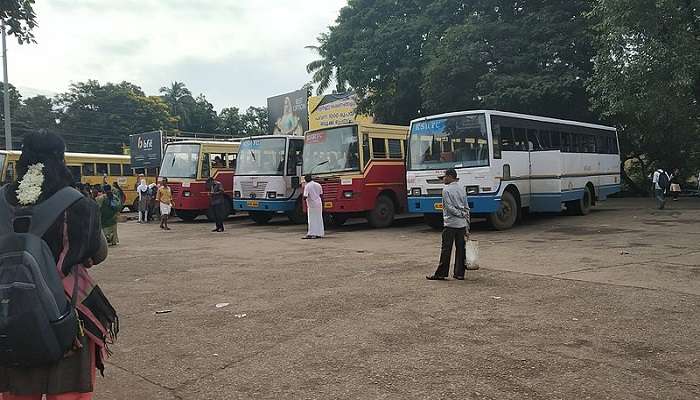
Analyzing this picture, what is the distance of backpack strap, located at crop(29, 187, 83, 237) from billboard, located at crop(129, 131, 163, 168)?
21.7m

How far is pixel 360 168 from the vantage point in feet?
49.7

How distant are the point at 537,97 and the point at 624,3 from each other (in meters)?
4.45

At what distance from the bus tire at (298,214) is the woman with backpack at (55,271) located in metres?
15.0

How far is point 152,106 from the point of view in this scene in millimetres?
53594

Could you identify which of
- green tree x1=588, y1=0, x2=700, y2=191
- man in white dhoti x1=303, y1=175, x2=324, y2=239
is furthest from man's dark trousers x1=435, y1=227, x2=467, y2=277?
green tree x1=588, y1=0, x2=700, y2=191

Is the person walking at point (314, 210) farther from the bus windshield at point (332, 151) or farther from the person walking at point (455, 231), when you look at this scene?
the person walking at point (455, 231)

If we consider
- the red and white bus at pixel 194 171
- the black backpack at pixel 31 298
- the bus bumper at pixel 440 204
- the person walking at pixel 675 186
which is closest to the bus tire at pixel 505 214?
the bus bumper at pixel 440 204

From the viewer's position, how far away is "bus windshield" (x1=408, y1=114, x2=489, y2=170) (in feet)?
43.5

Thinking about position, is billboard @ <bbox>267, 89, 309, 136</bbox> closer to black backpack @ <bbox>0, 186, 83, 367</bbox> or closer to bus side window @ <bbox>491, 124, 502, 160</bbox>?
bus side window @ <bbox>491, 124, 502, 160</bbox>

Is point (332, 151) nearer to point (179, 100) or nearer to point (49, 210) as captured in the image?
point (49, 210)

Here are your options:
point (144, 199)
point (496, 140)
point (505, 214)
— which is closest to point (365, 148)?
point (496, 140)

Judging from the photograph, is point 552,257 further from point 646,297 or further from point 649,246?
point 646,297

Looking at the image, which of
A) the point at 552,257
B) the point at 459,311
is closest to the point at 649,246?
the point at 552,257

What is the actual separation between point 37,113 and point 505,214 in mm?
48574
